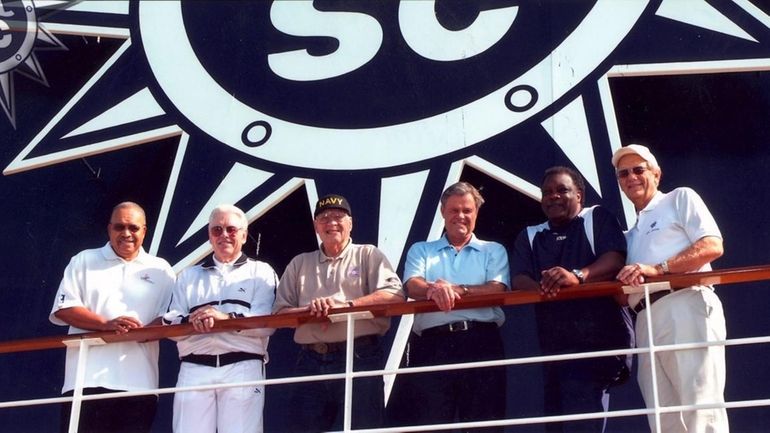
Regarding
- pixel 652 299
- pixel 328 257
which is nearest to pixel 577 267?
pixel 652 299

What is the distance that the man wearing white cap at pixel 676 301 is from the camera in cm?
465

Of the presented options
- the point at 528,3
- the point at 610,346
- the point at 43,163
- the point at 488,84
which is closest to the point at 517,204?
the point at 488,84

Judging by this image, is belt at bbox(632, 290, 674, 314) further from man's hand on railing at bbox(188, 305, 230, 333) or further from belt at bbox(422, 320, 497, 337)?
man's hand on railing at bbox(188, 305, 230, 333)

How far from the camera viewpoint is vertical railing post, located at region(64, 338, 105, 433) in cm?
491

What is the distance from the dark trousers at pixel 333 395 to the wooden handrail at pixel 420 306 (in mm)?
347

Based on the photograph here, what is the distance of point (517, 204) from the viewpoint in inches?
268

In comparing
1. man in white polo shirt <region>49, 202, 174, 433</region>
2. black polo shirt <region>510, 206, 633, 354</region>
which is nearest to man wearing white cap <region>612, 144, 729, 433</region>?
black polo shirt <region>510, 206, 633, 354</region>

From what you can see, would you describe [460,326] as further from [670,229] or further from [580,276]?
[670,229]

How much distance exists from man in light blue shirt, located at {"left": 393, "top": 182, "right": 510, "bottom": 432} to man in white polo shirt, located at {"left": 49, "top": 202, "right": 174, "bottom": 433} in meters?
1.18

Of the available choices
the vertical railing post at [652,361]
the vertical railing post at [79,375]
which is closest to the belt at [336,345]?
the vertical railing post at [79,375]

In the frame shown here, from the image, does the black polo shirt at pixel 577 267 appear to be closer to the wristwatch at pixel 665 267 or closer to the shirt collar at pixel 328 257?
the wristwatch at pixel 665 267

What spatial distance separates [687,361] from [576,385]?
48 cm

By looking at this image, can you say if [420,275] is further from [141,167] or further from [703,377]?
[141,167]

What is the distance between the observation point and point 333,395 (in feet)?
16.8
